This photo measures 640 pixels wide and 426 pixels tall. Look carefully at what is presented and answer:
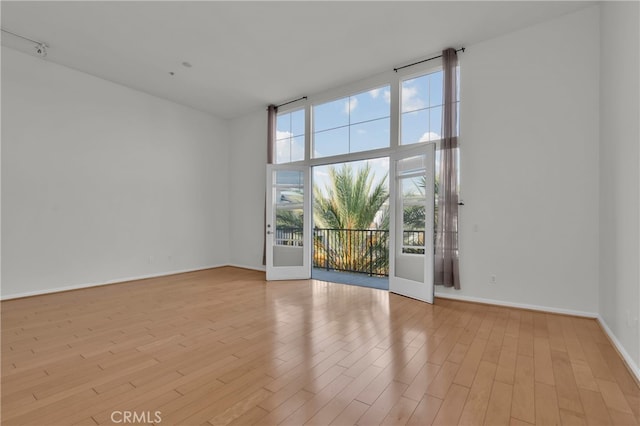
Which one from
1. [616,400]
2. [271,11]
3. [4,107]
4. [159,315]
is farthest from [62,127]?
[616,400]

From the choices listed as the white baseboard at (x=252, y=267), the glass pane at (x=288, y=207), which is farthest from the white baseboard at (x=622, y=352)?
the white baseboard at (x=252, y=267)

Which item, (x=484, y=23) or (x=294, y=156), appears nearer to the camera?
(x=484, y=23)

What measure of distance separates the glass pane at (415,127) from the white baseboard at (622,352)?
3038mm

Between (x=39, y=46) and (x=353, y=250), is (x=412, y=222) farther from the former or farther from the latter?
(x=39, y=46)

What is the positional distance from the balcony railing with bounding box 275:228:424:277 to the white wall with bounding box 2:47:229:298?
2644 mm

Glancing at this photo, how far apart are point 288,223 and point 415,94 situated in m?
3.24

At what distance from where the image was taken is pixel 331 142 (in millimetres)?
5598

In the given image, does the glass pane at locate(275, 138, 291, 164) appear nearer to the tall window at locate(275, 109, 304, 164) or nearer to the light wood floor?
the tall window at locate(275, 109, 304, 164)

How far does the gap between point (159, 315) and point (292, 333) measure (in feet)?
5.80

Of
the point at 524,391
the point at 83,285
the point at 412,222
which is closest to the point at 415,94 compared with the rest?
the point at 412,222

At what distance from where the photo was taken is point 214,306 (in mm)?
3980

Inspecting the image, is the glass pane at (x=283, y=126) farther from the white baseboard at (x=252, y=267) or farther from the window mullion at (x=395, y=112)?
the white baseboard at (x=252, y=267)

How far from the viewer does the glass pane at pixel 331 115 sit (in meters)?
5.59

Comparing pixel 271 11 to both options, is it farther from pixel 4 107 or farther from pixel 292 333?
pixel 4 107
